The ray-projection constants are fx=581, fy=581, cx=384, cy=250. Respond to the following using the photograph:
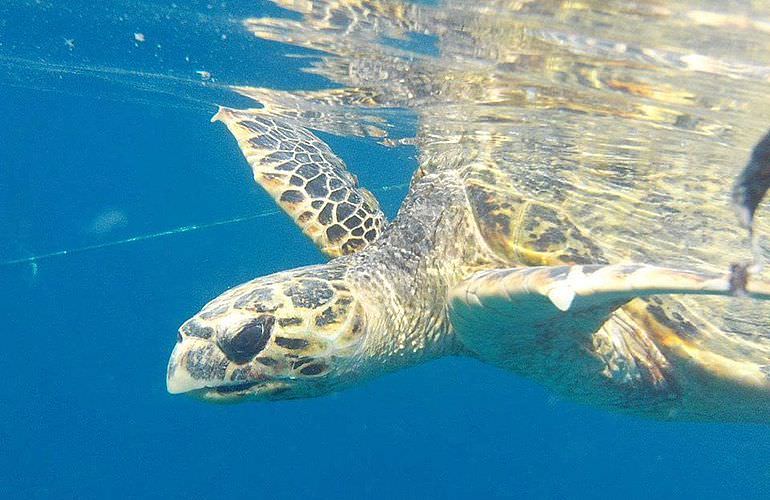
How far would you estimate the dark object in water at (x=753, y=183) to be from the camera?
1.11 meters

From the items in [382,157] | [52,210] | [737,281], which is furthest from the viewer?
[52,210]

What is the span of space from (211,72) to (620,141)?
423 centimetres

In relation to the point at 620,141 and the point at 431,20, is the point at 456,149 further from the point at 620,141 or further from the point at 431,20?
the point at 431,20

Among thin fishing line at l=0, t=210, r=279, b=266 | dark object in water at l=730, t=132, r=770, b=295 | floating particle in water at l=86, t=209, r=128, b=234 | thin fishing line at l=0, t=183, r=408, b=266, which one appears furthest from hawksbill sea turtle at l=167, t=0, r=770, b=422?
floating particle in water at l=86, t=209, r=128, b=234

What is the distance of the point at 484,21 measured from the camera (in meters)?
3.52

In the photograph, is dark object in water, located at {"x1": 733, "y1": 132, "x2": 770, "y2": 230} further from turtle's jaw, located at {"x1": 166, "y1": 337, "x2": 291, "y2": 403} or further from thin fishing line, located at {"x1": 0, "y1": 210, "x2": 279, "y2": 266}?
thin fishing line, located at {"x1": 0, "y1": 210, "x2": 279, "y2": 266}

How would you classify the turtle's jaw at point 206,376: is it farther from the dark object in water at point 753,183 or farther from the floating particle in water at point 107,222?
the floating particle in water at point 107,222

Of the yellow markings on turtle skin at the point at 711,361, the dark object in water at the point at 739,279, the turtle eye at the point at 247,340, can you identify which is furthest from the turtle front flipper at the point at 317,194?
the dark object in water at the point at 739,279

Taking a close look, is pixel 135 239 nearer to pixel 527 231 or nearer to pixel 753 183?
pixel 527 231

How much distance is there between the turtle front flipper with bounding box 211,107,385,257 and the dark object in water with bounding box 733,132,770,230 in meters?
3.65

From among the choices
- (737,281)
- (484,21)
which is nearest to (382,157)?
(484,21)

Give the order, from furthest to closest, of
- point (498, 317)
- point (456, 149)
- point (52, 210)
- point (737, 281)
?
point (52, 210), point (456, 149), point (498, 317), point (737, 281)

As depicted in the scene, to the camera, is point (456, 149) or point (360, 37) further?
point (456, 149)

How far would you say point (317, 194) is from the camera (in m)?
4.89
